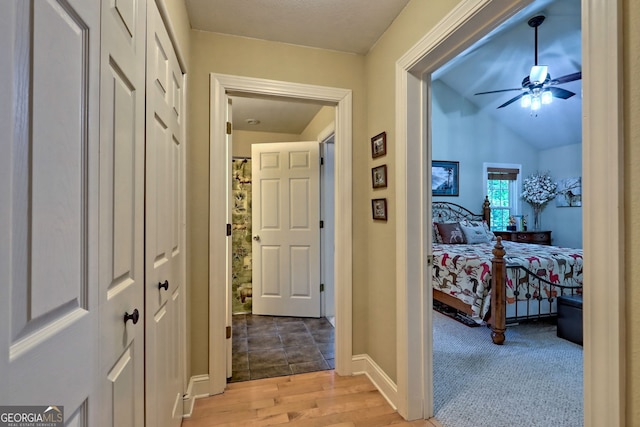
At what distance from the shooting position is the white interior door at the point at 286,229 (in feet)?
11.3

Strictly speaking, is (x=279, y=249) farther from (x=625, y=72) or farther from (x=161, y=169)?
Answer: (x=625, y=72)

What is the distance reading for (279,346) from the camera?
2.68 m

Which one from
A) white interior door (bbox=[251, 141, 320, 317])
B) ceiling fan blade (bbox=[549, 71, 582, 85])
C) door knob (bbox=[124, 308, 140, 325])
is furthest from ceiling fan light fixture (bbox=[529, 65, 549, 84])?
door knob (bbox=[124, 308, 140, 325])

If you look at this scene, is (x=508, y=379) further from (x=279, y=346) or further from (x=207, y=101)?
(x=207, y=101)

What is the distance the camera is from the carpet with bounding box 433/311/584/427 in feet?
→ 5.70

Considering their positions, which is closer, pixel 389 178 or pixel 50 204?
pixel 50 204

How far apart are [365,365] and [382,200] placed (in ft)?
4.22

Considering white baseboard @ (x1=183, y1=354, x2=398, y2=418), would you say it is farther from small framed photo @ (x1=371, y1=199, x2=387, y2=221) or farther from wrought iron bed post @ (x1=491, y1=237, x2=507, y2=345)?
wrought iron bed post @ (x1=491, y1=237, x2=507, y2=345)

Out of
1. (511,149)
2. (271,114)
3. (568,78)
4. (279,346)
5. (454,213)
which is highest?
(568,78)

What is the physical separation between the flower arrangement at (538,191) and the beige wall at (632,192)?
614 centimetres

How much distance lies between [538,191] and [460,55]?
3479 millimetres

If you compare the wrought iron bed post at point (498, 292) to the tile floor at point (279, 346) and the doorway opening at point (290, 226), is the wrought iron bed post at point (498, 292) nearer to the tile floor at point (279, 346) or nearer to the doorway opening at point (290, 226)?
the tile floor at point (279, 346)

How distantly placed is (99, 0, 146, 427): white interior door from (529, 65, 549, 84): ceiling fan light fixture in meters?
3.82

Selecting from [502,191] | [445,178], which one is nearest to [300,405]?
[445,178]
